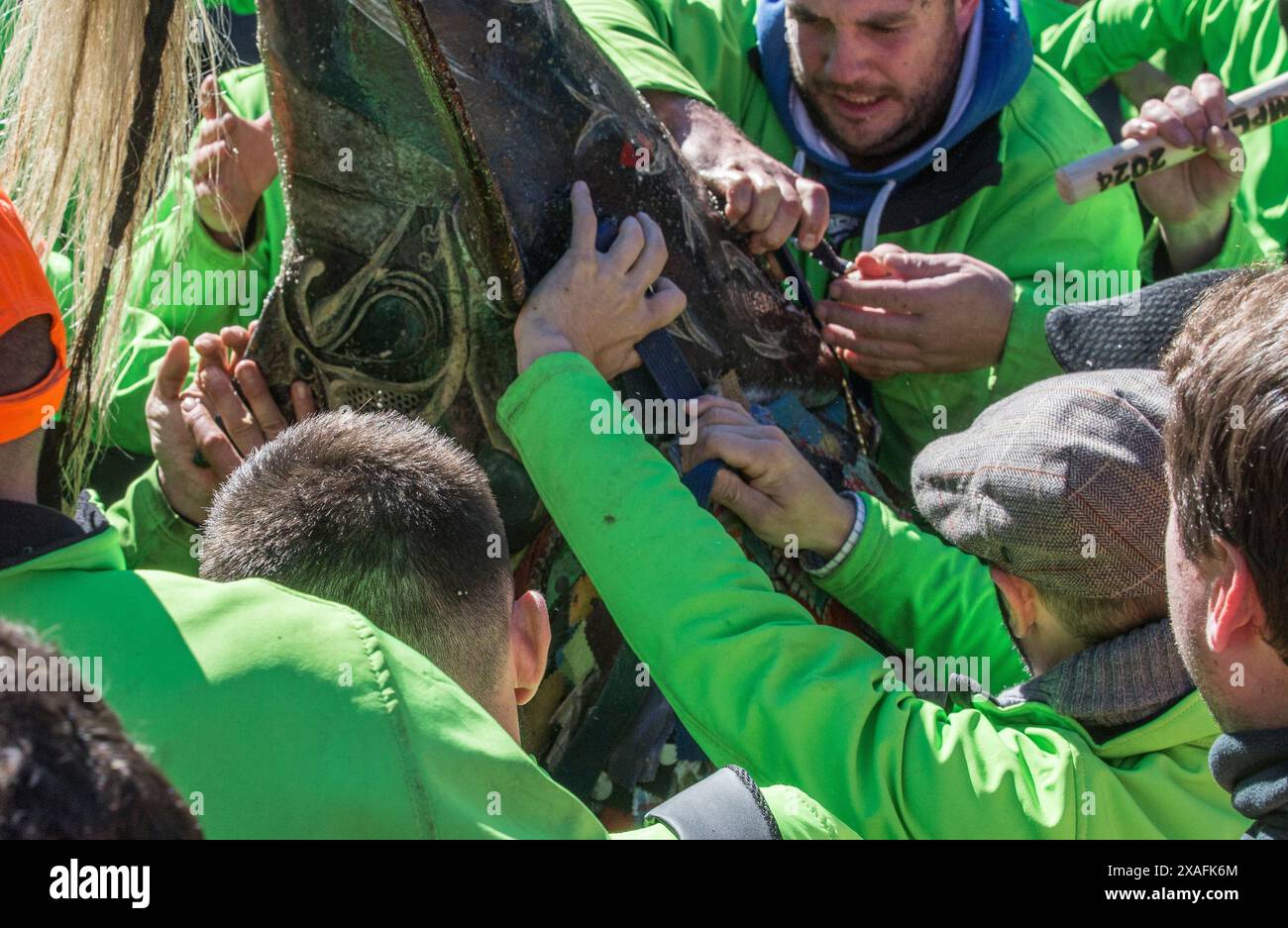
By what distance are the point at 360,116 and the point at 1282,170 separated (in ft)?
8.49

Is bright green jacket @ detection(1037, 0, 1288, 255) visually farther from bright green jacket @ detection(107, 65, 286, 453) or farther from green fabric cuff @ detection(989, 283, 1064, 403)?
bright green jacket @ detection(107, 65, 286, 453)

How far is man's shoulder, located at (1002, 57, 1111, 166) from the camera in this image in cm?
247

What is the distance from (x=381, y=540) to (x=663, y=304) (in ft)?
1.84

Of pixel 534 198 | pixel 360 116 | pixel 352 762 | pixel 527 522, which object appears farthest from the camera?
pixel 527 522

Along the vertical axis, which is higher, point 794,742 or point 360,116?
point 360,116

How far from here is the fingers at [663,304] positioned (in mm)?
1787

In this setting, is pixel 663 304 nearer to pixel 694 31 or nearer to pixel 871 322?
pixel 871 322

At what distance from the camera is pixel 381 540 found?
54.1 inches

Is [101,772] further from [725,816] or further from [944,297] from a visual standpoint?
[944,297]

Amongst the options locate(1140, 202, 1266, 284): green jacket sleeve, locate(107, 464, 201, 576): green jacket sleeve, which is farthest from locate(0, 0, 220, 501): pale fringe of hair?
locate(1140, 202, 1266, 284): green jacket sleeve

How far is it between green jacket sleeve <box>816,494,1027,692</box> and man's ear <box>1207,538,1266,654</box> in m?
0.71

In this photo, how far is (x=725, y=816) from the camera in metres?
1.13

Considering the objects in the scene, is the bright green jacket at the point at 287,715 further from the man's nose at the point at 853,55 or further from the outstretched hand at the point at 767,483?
the man's nose at the point at 853,55
